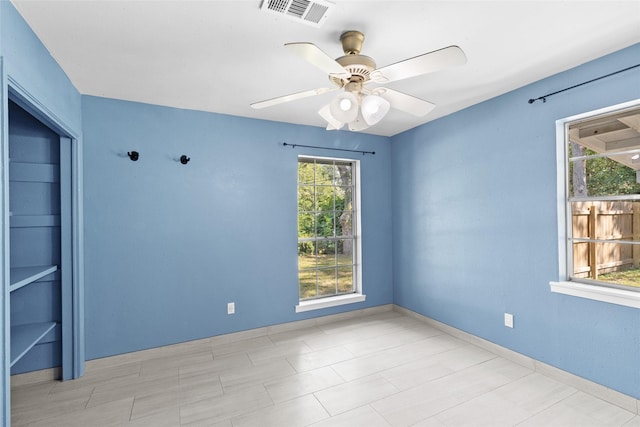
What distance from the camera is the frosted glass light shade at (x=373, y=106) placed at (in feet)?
5.63

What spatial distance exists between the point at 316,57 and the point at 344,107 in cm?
35

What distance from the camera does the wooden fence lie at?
2209 millimetres

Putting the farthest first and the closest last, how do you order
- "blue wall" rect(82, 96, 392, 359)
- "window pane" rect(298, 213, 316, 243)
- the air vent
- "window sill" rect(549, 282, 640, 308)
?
"window pane" rect(298, 213, 316, 243)
"blue wall" rect(82, 96, 392, 359)
"window sill" rect(549, 282, 640, 308)
the air vent

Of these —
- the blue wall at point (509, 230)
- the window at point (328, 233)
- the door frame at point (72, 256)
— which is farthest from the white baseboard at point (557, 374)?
the door frame at point (72, 256)

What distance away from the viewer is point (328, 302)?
12.6 feet

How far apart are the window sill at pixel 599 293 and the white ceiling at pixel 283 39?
1651mm

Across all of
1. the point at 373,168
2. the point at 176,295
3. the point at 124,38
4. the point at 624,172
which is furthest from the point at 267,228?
the point at 624,172

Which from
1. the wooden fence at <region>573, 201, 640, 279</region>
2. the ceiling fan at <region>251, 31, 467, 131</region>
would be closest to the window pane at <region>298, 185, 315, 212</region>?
the ceiling fan at <region>251, 31, 467, 131</region>

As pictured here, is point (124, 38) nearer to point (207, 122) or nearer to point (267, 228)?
point (207, 122)

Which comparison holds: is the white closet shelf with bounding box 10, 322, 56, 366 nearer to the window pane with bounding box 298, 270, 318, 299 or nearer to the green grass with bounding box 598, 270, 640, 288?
the window pane with bounding box 298, 270, 318, 299

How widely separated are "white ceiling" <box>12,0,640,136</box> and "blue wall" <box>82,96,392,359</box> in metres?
0.47

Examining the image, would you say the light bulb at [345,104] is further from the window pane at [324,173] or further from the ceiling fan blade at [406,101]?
the window pane at [324,173]

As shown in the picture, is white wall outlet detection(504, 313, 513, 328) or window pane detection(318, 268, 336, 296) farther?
window pane detection(318, 268, 336, 296)

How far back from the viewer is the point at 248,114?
3.34 m
